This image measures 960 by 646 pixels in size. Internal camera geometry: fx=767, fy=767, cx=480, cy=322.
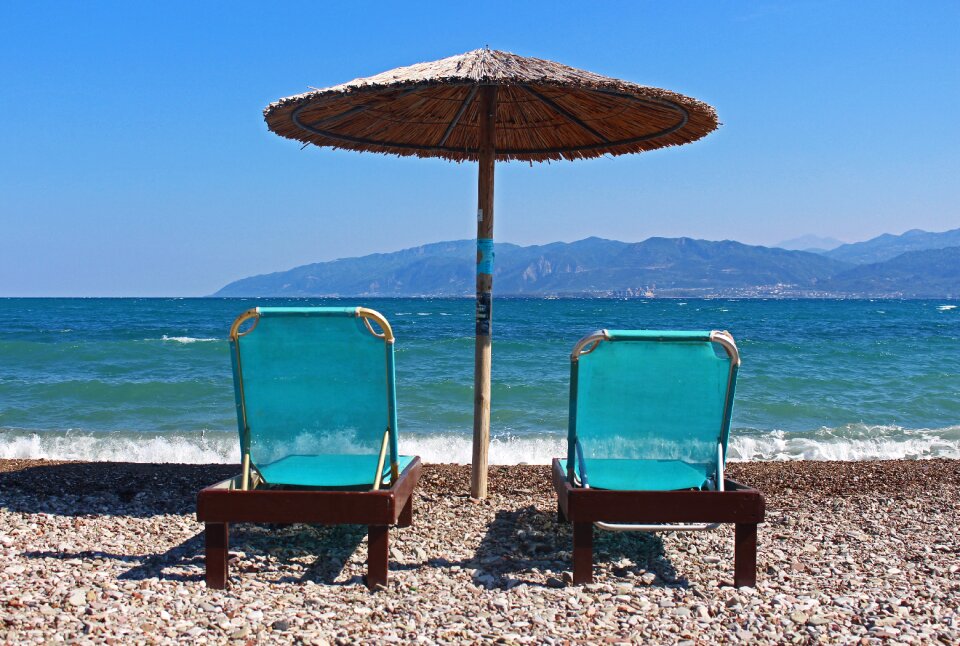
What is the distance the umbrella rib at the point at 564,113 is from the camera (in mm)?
5117

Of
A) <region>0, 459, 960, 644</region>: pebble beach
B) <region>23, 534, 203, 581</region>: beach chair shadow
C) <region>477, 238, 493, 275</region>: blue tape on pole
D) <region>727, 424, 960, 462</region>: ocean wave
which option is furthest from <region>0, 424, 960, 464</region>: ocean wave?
<region>23, 534, 203, 581</region>: beach chair shadow

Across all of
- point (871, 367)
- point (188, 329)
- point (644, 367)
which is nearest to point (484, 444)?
point (644, 367)

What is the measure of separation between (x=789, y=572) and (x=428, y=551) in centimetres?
170

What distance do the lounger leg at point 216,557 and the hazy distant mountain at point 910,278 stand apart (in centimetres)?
16364

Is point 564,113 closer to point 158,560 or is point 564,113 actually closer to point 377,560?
point 377,560

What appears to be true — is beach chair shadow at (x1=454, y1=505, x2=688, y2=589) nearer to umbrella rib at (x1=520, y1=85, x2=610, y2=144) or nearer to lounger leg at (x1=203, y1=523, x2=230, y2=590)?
lounger leg at (x1=203, y1=523, x2=230, y2=590)

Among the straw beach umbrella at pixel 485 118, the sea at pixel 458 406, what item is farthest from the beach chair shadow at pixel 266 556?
the sea at pixel 458 406

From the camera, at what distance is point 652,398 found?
12.0ft

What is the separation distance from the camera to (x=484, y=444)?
4.81 meters

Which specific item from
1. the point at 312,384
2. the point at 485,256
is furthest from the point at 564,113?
the point at 312,384

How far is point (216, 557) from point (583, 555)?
1.58 metres

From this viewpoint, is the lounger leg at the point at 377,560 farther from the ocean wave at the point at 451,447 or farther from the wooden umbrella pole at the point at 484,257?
the ocean wave at the point at 451,447

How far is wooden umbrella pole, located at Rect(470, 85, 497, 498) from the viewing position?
4.68 m

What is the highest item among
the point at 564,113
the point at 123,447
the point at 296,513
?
the point at 564,113
